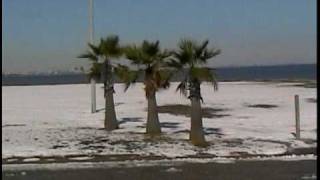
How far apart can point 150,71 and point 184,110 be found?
31.1 ft

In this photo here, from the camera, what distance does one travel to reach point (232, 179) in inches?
392

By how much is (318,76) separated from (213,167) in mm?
7395

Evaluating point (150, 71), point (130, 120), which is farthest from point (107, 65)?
point (130, 120)

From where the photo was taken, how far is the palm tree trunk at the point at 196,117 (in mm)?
14727

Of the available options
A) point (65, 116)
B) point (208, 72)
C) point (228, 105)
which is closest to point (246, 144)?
point (208, 72)

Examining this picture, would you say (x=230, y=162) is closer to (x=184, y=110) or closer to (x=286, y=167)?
(x=286, y=167)

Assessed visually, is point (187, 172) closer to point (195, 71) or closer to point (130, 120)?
point (195, 71)

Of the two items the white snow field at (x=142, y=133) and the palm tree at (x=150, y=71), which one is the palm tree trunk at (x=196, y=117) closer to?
the white snow field at (x=142, y=133)

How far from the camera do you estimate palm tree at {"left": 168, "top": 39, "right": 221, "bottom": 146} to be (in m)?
14.5

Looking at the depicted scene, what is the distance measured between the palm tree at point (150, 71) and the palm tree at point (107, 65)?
1.29m

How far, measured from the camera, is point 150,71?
1608 centimetres

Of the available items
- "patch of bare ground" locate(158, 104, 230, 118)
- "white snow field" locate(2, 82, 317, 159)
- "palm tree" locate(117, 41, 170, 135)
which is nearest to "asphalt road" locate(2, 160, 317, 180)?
"white snow field" locate(2, 82, 317, 159)

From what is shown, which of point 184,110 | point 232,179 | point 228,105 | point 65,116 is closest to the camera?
point 232,179

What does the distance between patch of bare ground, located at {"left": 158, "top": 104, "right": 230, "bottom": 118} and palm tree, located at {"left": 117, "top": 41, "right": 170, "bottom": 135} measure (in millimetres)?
6582
